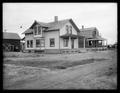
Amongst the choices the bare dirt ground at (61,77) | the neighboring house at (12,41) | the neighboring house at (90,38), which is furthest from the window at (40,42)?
the bare dirt ground at (61,77)

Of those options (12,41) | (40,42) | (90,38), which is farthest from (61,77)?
(12,41)

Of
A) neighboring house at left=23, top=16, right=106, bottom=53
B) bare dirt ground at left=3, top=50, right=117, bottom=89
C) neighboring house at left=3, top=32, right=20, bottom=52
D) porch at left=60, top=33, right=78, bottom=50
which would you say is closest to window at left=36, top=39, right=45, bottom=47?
neighboring house at left=23, top=16, right=106, bottom=53

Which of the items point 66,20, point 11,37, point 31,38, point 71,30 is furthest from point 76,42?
point 11,37

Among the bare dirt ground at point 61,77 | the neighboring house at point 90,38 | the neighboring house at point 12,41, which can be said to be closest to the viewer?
the bare dirt ground at point 61,77

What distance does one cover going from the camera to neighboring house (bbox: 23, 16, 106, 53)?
24375 millimetres

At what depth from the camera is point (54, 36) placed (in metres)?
24.7

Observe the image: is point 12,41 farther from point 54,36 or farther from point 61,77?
point 61,77

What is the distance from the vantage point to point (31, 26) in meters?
27.4

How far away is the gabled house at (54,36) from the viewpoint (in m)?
24.4

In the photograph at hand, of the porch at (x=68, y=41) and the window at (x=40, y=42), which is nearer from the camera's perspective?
the porch at (x=68, y=41)

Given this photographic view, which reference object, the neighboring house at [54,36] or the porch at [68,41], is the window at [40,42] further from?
the porch at [68,41]

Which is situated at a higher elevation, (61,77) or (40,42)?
(40,42)

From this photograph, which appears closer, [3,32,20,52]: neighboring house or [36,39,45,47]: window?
[36,39,45,47]: window

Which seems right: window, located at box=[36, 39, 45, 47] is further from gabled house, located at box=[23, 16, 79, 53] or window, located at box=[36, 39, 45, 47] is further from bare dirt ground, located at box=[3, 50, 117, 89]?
bare dirt ground, located at box=[3, 50, 117, 89]
